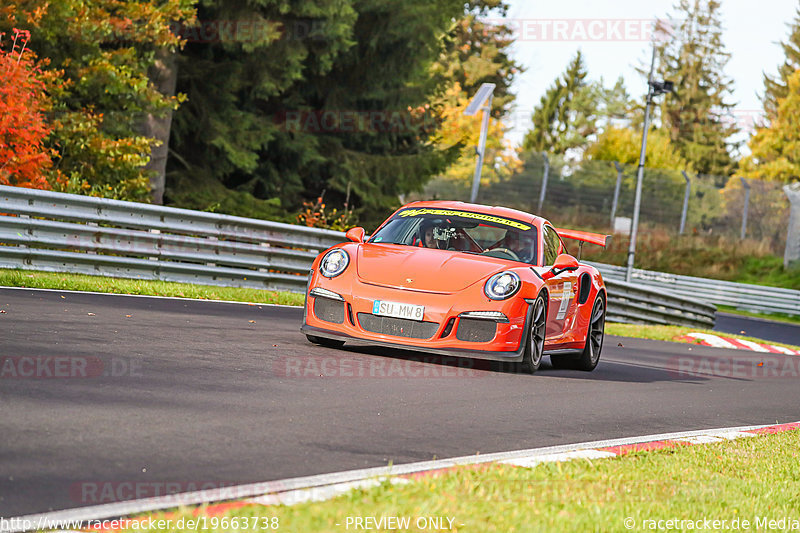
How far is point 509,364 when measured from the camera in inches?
425

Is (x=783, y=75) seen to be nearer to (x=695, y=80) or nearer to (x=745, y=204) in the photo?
(x=695, y=80)

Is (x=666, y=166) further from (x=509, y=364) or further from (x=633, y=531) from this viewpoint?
(x=633, y=531)

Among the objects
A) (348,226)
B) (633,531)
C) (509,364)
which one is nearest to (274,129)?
(348,226)

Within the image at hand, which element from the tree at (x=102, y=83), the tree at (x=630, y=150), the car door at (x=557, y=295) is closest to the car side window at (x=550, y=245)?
the car door at (x=557, y=295)

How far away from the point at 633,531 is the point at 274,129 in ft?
79.3

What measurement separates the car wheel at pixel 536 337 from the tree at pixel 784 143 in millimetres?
61559

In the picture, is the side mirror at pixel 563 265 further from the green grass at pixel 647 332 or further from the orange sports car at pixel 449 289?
the green grass at pixel 647 332

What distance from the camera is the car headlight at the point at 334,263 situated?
9.88 metres

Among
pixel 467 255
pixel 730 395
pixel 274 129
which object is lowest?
pixel 730 395

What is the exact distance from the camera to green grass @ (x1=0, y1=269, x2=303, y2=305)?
13406 mm

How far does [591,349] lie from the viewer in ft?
39.1

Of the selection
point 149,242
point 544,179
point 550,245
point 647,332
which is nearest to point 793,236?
point 544,179

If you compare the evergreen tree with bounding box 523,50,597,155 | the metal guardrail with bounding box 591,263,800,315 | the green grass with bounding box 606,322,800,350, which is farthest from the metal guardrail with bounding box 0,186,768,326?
the evergreen tree with bounding box 523,50,597,155

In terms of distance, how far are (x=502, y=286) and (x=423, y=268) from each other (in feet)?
2.24
